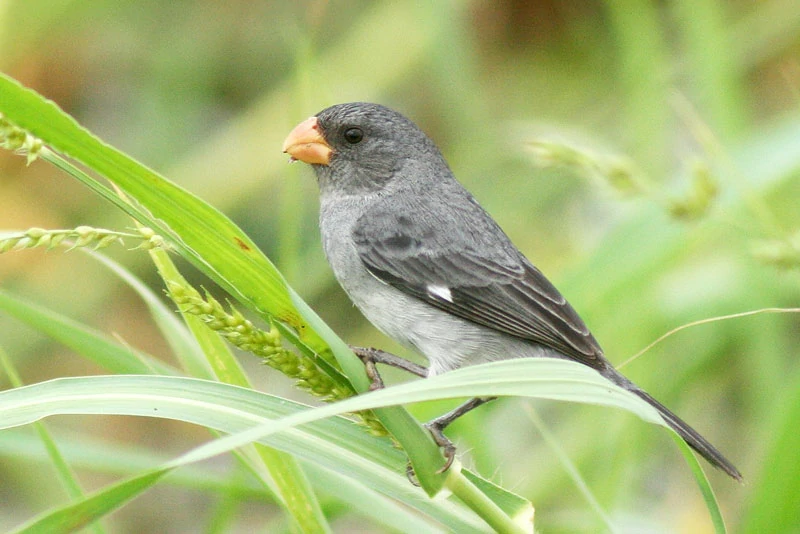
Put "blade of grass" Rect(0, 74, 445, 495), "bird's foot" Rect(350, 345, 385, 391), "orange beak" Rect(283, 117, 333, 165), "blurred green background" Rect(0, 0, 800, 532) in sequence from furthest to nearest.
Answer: "blurred green background" Rect(0, 0, 800, 532) < "orange beak" Rect(283, 117, 333, 165) < "bird's foot" Rect(350, 345, 385, 391) < "blade of grass" Rect(0, 74, 445, 495)

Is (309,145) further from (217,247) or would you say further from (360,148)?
(217,247)

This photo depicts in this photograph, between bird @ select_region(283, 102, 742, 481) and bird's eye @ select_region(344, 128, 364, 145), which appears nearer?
bird @ select_region(283, 102, 742, 481)

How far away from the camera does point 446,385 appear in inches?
55.5

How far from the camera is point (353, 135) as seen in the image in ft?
9.66

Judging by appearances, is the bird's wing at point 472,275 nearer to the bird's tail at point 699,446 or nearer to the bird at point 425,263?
the bird at point 425,263

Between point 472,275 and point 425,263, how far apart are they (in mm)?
136

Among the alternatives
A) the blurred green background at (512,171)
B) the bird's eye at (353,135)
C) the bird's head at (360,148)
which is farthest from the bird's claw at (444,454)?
the bird's eye at (353,135)

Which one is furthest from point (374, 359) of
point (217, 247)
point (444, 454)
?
point (217, 247)

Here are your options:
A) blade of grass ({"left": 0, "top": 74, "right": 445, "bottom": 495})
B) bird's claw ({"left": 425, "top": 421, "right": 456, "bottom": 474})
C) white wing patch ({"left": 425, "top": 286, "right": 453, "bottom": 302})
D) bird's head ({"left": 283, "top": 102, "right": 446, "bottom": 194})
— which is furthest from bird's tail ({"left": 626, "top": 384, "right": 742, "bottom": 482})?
bird's head ({"left": 283, "top": 102, "right": 446, "bottom": 194})

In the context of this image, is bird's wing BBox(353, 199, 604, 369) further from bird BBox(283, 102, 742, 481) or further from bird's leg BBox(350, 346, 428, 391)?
bird's leg BBox(350, 346, 428, 391)

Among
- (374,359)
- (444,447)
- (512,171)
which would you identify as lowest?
(444,447)

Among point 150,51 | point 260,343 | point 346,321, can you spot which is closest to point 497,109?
point 346,321

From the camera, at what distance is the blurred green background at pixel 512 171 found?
10.2ft

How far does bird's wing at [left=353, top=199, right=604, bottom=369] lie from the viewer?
2.46 metres
